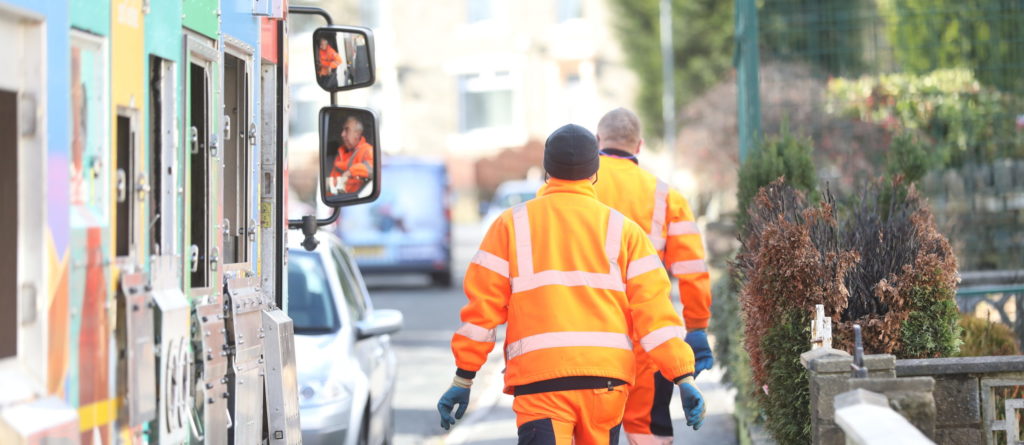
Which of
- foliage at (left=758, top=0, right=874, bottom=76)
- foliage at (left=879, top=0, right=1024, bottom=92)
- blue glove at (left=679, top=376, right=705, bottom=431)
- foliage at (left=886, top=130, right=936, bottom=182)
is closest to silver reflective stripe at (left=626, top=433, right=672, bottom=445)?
blue glove at (left=679, top=376, right=705, bottom=431)

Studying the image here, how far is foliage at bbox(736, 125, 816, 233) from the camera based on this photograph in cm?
753

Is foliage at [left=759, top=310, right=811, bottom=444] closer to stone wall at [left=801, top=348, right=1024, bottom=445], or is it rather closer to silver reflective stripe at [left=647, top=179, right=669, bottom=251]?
stone wall at [left=801, top=348, right=1024, bottom=445]

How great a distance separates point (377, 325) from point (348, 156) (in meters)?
2.41

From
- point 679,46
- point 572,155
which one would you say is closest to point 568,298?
point 572,155

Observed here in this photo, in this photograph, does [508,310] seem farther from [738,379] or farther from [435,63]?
[435,63]

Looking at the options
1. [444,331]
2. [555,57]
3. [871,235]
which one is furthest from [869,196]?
[555,57]

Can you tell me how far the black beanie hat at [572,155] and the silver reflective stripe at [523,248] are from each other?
0.72ft

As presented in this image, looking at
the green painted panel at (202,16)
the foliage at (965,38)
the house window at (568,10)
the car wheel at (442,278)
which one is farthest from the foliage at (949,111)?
the house window at (568,10)

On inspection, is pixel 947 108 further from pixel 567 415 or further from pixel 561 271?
pixel 567 415

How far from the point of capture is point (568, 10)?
44.3m

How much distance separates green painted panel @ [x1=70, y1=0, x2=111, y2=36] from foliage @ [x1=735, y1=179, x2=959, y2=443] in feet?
10.4

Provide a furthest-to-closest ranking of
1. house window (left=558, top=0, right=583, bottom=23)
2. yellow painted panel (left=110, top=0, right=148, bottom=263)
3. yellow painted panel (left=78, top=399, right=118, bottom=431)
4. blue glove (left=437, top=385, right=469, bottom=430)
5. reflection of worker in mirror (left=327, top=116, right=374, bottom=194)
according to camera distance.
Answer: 1. house window (left=558, top=0, right=583, bottom=23)
2. reflection of worker in mirror (left=327, top=116, right=374, bottom=194)
3. blue glove (left=437, top=385, right=469, bottom=430)
4. yellow painted panel (left=110, top=0, right=148, bottom=263)
5. yellow painted panel (left=78, top=399, right=118, bottom=431)

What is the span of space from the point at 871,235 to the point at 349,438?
9.43 feet

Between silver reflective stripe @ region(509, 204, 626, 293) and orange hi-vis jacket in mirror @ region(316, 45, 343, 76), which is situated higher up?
orange hi-vis jacket in mirror @ region(316, 45, 343, 76)
